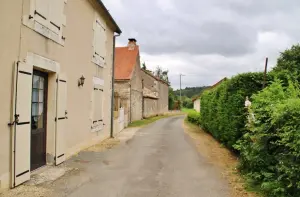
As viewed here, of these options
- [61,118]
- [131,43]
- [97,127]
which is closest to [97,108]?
[97,127]

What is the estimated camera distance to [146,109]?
3450cm

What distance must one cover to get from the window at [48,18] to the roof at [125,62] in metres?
18.5

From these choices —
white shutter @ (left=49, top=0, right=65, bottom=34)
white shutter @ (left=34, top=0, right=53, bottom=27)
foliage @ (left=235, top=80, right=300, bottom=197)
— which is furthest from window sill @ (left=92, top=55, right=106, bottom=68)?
foliage @ (left=235, top=80, right=300, bottom=197)

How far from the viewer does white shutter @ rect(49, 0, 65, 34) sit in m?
7.73

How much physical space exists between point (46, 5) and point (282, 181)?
6.24 meters

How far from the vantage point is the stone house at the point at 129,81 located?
86.6 ft

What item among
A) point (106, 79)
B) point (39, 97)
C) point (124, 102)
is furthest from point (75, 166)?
point (124, 102)

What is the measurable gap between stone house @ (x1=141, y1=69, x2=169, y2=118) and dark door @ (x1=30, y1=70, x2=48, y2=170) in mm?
25276

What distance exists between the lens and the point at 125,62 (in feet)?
96.6

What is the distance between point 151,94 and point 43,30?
3168cm

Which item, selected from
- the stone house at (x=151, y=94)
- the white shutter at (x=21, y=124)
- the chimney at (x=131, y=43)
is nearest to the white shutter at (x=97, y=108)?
the white shutter at (x=21, y=124)

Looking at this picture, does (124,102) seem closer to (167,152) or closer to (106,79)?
(106,79)

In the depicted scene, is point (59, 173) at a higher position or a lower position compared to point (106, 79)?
lower

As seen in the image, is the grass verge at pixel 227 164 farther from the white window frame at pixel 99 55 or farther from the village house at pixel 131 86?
the village house at pixel 131 86
